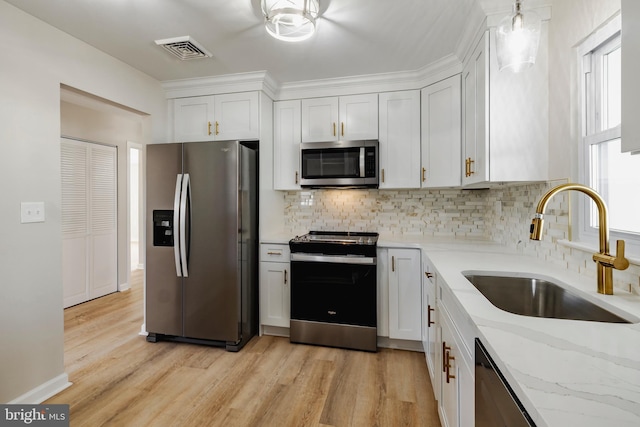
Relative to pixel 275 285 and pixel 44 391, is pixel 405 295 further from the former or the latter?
pixel 44 391

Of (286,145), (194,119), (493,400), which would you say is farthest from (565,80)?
Result: (194,119)

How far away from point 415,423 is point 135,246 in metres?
6.20

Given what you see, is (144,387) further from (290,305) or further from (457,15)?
(457,15)

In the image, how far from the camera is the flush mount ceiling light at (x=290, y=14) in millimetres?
1631

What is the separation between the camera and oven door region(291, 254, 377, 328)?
2574 millimetres

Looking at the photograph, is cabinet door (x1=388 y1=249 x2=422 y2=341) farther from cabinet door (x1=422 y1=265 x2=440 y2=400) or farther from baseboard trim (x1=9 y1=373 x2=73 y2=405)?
baseboard trim (x1=9 y1=373 x2=73 y2=405)

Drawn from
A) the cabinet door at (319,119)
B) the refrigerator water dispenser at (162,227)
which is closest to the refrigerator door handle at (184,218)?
the refrigerator water dispenser at (162,227)

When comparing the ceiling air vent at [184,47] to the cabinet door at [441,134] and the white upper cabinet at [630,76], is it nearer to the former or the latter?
the cabinet door at [441,134]

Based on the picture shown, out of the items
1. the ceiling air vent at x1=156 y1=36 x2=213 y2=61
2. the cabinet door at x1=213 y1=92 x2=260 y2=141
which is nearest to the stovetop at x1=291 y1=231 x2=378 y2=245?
the cabinet door at x1=213 y1=92 x2=260 y2=141

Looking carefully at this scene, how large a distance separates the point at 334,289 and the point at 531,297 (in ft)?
4.81

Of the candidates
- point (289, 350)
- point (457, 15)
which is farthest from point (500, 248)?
point (289, 350)

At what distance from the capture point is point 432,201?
3.12 m

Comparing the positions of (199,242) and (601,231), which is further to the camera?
(199,242)

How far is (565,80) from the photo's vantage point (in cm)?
162
